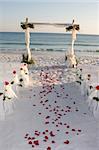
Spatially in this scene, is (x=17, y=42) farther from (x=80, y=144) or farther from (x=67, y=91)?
(x=80, y=144)

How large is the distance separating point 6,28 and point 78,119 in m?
2.63

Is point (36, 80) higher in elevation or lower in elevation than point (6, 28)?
lower

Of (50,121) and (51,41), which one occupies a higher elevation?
(50,121)

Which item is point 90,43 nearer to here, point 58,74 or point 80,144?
point 58,74

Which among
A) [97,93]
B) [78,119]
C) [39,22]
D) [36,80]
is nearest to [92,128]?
[78,119]

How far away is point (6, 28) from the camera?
6.18 meters

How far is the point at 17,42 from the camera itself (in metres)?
17.1

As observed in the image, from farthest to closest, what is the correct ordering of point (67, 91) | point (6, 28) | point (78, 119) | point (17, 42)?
1. point (17, 42)
2. point (6, 28)
3. point (67, 91)
4. point (78, 119)

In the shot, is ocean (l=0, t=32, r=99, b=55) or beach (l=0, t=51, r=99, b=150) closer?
beach (l=0, t=51, r=99, b=150)

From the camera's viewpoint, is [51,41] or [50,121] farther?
[51,41]

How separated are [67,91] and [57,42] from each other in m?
13.4

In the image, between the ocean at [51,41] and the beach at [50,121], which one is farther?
the ocean at [51,41]

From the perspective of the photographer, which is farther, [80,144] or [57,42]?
[57,42]

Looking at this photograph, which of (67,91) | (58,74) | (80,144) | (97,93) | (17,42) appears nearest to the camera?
(80,144)
